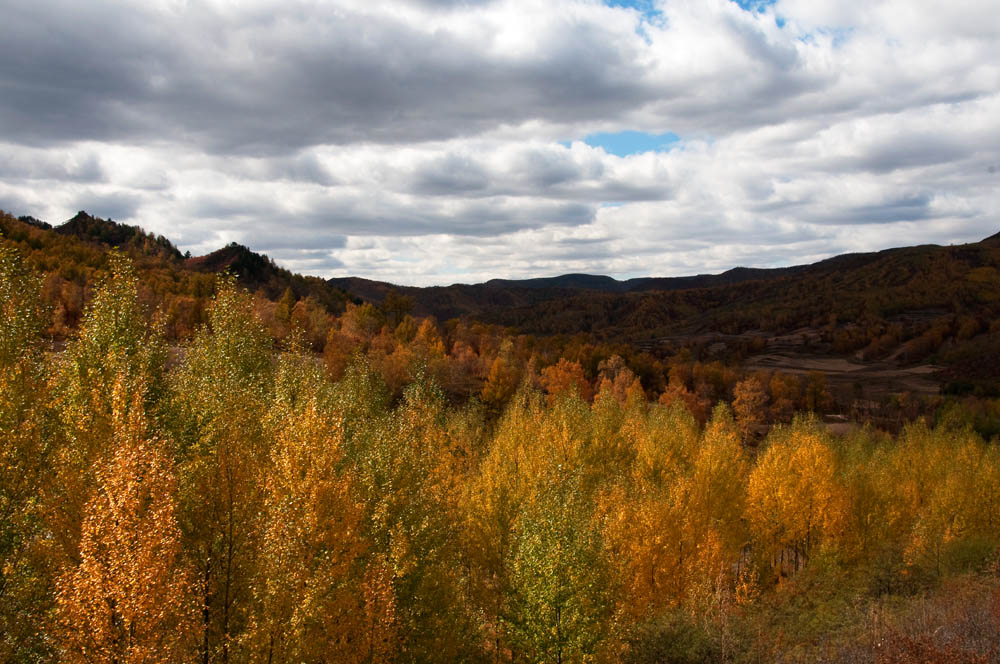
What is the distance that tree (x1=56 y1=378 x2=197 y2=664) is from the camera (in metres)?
14.4

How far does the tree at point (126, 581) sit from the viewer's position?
1443 cm

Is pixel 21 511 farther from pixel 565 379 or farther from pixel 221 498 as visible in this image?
pixel 565 379

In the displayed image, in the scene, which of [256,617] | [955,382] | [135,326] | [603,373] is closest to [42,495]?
[256,617]

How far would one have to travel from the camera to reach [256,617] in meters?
18.9

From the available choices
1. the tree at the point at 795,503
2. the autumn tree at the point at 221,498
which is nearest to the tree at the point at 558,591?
the autumn tree at the point at 221,498

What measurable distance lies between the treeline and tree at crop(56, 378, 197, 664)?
0.29 ft

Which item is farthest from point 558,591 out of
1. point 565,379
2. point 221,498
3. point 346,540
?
point 565,379

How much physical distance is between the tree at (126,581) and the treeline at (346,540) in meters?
0.09

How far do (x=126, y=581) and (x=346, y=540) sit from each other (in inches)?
294

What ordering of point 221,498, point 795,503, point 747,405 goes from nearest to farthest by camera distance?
point 221,498
point 795,503
point 747,405

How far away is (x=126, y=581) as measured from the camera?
1452 centimetres

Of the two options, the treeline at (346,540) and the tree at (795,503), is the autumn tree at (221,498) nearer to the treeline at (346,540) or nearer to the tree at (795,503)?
the treeline at (346,540)

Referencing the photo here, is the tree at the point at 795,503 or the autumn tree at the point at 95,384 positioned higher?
the autumn tree at the point at 95,384

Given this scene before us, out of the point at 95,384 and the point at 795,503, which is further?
the point at 795,503
